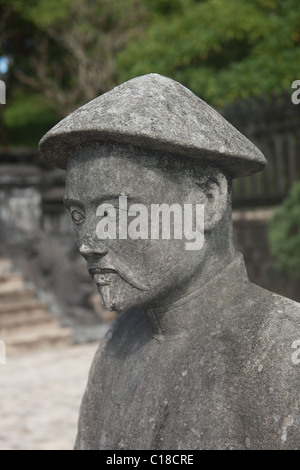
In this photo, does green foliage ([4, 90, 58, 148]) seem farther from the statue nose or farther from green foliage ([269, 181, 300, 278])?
the statue nose

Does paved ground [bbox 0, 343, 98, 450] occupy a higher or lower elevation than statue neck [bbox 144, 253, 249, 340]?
lower

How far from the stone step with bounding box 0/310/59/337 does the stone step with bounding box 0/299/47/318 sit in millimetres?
68

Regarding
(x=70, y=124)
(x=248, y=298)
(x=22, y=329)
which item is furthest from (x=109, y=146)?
(x=22, y=329)

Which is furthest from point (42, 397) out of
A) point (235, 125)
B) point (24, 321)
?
point (235, 125)

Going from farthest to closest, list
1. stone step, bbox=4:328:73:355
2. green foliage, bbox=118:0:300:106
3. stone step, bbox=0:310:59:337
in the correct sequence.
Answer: green foliage, bbox=118:0:300:106 < stone step, bbox=0:310:59:337 < stone step, bbox=4:328:73:355

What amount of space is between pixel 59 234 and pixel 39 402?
21.3 feet

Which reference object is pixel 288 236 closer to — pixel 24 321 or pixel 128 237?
pixel 24 321

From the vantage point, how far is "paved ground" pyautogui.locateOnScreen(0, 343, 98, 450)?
4.38 metres

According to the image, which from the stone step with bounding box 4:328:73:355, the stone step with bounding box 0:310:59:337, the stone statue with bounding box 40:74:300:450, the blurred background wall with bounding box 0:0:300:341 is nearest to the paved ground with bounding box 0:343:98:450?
the stone step with bounding box 4:328:73:355

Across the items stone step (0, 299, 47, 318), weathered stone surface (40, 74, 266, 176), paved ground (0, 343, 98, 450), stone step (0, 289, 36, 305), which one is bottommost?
paved ground (0, 343, 98, 450)

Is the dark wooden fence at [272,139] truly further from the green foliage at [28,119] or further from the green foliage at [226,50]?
the green foliage at [28,119]

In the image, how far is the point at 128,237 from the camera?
1793 mm

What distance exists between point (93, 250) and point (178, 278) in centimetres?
29

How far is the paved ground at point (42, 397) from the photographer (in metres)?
4.38
